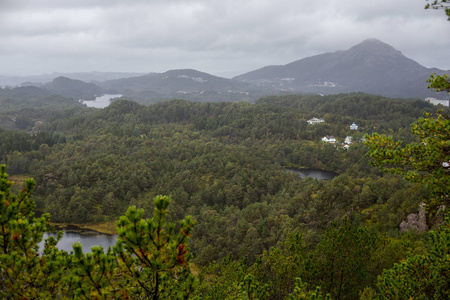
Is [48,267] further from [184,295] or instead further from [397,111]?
[397,111]

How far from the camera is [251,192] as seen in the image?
55156 millimetres

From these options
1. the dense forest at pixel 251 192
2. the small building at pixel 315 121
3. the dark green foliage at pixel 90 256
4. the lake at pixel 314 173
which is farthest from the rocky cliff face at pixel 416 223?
the small building at pixel 315 121

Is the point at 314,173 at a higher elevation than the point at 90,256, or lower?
lower

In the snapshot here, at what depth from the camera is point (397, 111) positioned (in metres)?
116

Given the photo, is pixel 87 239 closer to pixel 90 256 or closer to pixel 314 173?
pixel 90 256

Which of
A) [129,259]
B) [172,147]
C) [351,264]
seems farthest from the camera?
[172,147]

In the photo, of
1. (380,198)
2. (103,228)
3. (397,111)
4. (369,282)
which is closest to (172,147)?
(103,228)

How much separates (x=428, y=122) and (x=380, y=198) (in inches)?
1372

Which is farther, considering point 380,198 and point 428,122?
point 380,198

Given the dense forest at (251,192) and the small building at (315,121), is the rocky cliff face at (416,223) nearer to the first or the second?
the dense forest at (251,192)

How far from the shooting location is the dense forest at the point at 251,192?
41.8 feet

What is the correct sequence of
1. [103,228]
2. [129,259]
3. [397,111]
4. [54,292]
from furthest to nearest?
[397,111], [103,228], [54,292], [129,259]

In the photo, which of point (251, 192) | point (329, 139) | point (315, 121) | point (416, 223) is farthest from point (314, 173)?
point (416, 223)

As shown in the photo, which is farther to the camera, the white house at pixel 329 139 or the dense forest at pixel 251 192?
the white house at pixel 329 139
